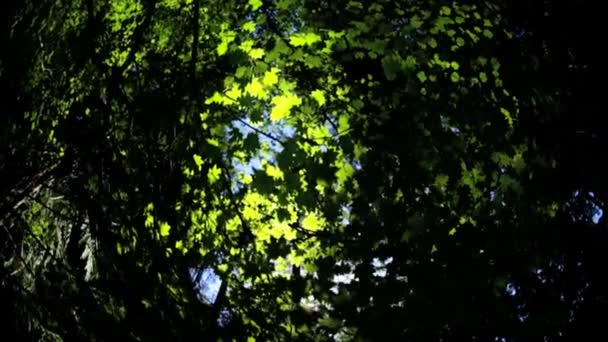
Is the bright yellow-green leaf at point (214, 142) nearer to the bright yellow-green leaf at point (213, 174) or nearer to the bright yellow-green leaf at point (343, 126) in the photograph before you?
the bright yellow-green leaf at point (213, 174)

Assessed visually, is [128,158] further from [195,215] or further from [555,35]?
[555,35]

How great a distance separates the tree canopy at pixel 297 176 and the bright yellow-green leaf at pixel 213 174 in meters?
0.07

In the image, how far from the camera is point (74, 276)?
16.3 feet

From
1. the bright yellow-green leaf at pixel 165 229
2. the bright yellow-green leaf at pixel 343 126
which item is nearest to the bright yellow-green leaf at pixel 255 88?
the bright yellow-green leaf at pixel 343 126

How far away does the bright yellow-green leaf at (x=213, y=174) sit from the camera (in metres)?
3.98

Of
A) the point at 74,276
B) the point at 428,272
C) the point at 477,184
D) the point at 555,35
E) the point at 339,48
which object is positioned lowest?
the point at 428,272

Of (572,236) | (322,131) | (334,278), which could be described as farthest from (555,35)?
(334,278)

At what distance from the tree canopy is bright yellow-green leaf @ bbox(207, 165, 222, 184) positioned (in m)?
0.07

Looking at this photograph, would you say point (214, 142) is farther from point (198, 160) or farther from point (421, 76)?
point (421, 76)

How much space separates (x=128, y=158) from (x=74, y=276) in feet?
5.02

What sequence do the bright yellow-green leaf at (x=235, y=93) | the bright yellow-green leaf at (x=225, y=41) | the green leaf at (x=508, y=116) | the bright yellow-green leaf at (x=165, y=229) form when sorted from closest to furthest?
the bright yellow-green leaf at (x=235, y=93)
the bright yellow-green leaf at (x=225, y=41)
the bright yellow-green leaf at (x=165, y=229)
the green leaf at (x=508, y=116)

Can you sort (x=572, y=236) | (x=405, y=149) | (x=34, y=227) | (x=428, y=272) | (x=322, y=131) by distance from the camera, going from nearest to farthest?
1. (x=428, y=272)
2. (x=322, y=131)
3. (x=405, y=149)
4. (x=34, y=227)
5. (x=572, y=236)

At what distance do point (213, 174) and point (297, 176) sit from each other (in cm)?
125

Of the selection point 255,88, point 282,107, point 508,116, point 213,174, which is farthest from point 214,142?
point 508,116
